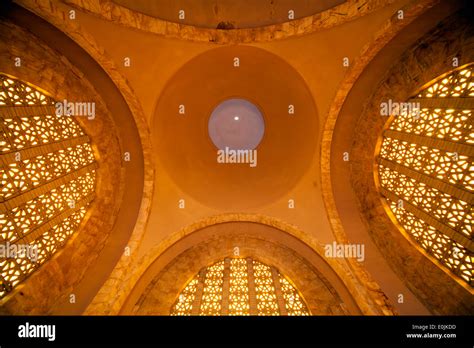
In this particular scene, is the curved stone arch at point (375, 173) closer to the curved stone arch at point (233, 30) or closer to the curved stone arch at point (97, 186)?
the curved stone arch at point (233, 30)

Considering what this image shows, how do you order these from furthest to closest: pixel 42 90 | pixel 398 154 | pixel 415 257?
pixel 398 154 → pixel 415 257 → pixel 42 90

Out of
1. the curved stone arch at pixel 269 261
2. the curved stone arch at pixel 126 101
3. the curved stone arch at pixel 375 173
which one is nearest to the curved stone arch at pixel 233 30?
the curved stone arch at pixel 126 101

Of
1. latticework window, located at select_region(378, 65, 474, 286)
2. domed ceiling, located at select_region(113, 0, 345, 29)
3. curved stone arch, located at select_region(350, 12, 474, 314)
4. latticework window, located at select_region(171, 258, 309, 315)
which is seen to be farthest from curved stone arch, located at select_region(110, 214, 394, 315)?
domed ceiling, located at select_region(113, 0, 345, 29)

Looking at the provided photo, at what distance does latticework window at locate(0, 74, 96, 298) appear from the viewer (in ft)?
14.3

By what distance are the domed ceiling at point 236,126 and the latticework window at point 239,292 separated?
6.85 ft

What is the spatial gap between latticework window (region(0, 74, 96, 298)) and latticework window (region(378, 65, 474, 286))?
8614 mm

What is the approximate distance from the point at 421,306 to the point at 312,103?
603 cm

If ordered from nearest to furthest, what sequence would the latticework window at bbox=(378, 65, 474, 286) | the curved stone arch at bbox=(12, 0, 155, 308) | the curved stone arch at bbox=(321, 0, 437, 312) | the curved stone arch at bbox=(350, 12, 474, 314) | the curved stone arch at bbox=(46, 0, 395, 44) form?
the latticework window at bbox=(378, 65, 474, 286)
the curved stone arch at bbox=(12, 0, 155, 308)
the curved stone arch at bbox=(350, 12, 474, 314)
the curved stone arch at bbox=(321, 0, 437, 312)
the curved stone arch at bbox=(46, 0, 395, 44)

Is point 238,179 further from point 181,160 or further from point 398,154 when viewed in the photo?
point 398,154

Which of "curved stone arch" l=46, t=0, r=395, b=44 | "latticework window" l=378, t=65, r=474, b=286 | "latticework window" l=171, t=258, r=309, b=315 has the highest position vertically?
"curved stone arch" l=46, t=0, r=395, b=44

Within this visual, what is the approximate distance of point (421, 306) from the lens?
5.46m

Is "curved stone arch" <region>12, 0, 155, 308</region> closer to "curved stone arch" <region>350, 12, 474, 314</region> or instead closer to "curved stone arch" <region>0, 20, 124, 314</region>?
"curved stone arch" <region>0, 20, 124, 314</region>
